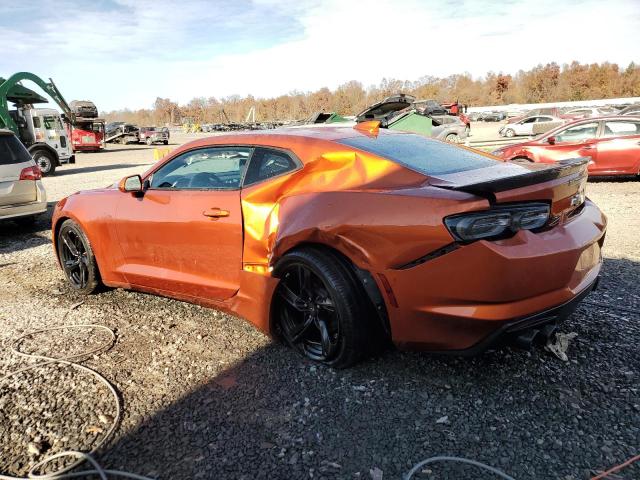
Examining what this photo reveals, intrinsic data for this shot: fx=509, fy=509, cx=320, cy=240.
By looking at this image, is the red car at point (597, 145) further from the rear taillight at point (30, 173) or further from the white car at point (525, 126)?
the white car at point (525, 126)

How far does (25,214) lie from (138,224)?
14.6ft

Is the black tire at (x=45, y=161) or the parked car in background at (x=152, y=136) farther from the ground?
the parked car in background at (x=152, y=136)

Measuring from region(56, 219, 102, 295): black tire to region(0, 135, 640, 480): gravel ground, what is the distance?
75 centimetres

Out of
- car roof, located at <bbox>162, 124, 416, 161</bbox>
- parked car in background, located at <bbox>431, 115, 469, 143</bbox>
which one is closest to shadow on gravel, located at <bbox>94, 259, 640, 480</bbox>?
car roof, located at <bbox>162, 124, 416, 161</bbox>

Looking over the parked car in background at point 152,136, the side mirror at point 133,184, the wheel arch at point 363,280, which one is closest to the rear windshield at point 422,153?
the wheel arch at point 363,280

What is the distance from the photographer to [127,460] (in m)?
2.32

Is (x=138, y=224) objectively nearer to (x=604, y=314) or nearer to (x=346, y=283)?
(x=346, y=283)

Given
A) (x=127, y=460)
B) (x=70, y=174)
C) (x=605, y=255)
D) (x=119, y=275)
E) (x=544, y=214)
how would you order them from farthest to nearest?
1. (x=70, y=174)
2. (x=605, y=255)
3. (x=119, y=275)
4. (x=544, y=214)
5. (x=127, y=460)

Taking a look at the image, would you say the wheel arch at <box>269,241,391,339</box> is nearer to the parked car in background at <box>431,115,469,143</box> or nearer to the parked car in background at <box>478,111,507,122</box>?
the parked car in background at <box>431,115,469,143</box>

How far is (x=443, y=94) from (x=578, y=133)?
107 meters

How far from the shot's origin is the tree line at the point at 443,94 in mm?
89875

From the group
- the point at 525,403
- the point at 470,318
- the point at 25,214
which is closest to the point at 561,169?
the point at 470,318

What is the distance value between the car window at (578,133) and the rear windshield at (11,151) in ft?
32.7

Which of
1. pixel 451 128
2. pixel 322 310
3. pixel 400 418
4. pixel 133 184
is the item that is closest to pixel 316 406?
pixel 400 418
